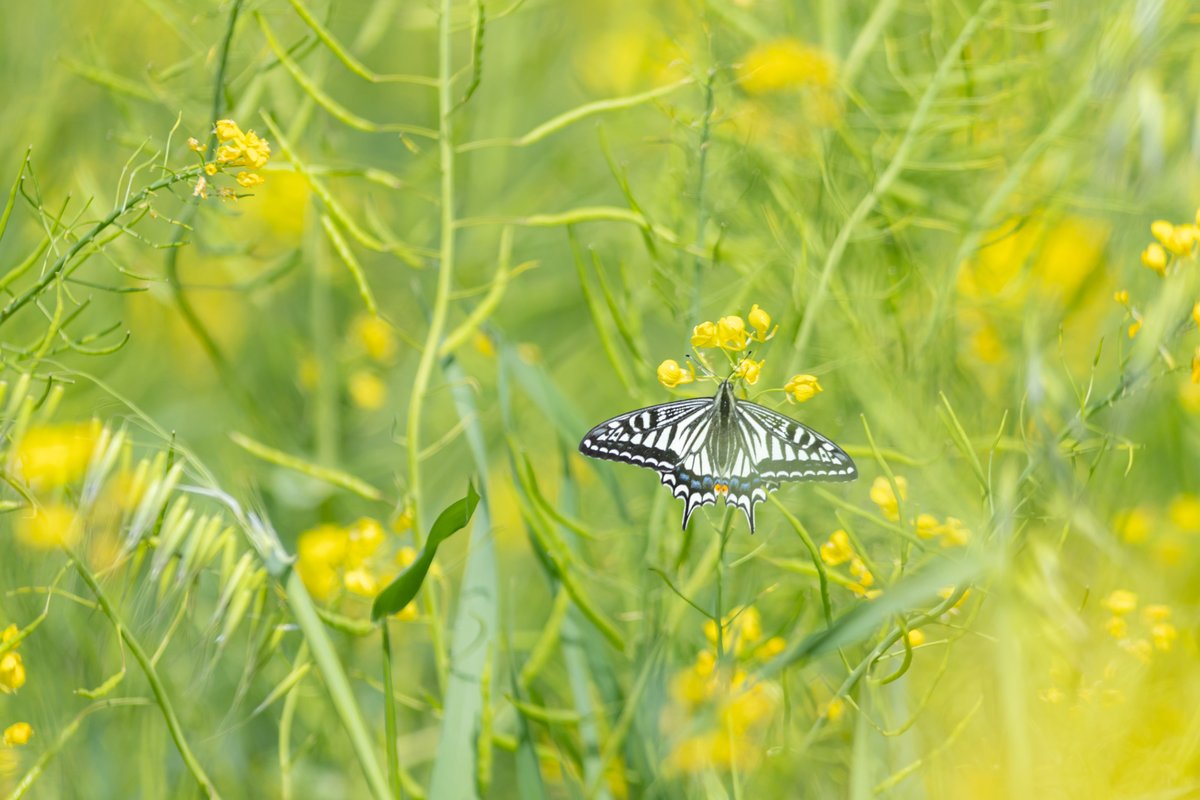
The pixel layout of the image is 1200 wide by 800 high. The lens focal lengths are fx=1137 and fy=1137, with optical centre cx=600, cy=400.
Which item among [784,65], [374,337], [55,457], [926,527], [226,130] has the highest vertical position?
[784,65]

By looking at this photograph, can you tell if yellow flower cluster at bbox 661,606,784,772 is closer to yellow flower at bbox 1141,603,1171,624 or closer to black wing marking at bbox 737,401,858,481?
black wing marking at bbox 737,401,858,481

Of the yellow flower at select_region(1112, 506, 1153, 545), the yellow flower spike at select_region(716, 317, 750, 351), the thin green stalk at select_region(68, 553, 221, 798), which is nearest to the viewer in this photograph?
the thin green stalk at select_region(68, 553, 221, 798)

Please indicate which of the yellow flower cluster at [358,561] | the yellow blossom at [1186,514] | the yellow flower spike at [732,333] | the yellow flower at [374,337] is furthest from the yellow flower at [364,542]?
the yellow blossom at [1186,514]

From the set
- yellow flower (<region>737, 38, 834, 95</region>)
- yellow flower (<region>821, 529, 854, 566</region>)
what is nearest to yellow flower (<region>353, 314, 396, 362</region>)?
yellow flower (<region>737, 38, 834, 95</region>)

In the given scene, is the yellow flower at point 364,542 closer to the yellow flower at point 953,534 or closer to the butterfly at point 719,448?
the butterfly at point 719,448

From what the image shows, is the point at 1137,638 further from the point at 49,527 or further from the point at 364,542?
the point at 49,527

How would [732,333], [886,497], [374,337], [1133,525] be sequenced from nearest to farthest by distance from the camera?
[732,333], [886,497], [1133,525], [374,337]

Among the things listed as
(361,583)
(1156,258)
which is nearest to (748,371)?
(1156,258)
